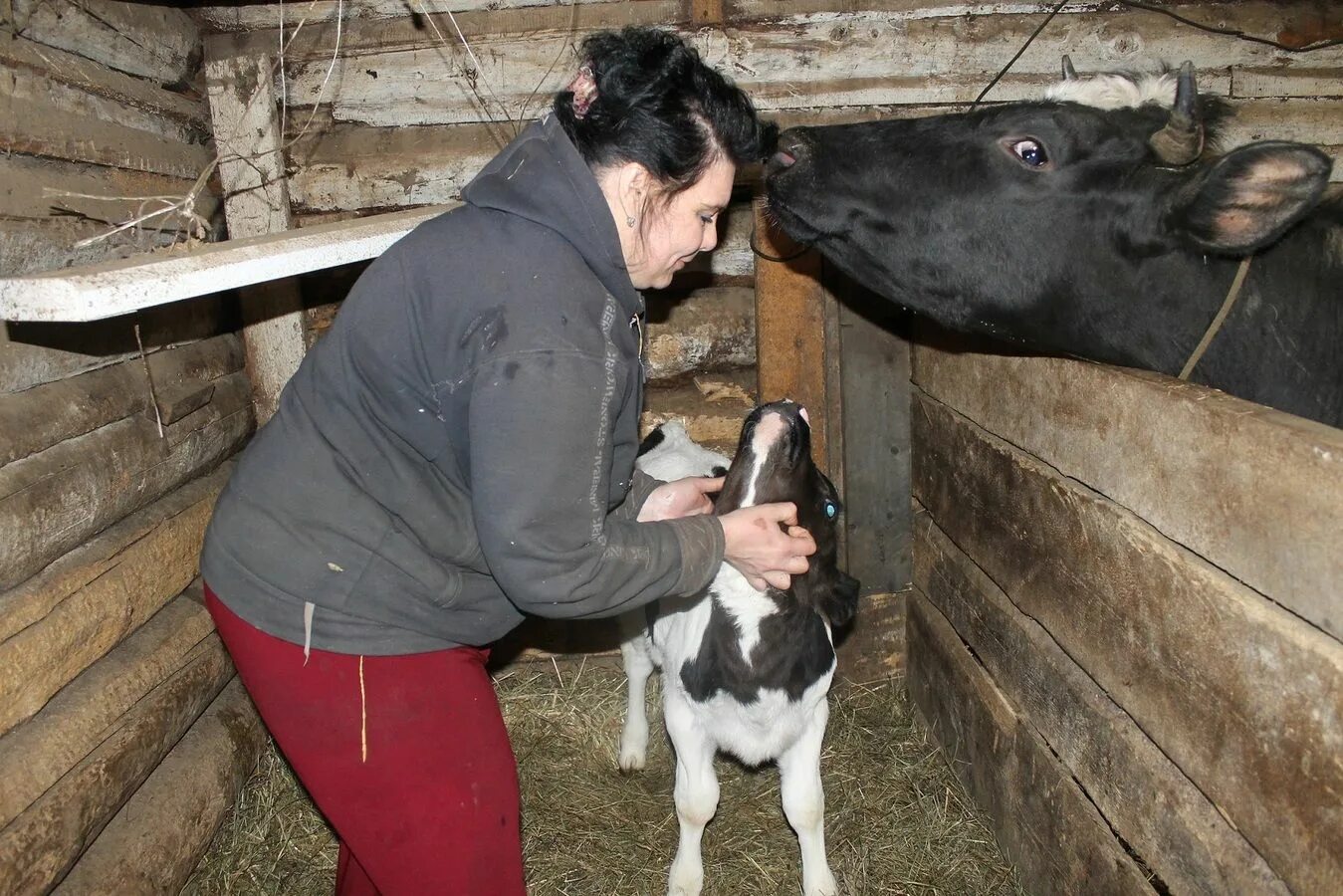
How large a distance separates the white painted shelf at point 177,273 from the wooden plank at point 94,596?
80 centimetres

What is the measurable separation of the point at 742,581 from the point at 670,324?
5.14 feet

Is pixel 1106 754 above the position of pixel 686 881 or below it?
above

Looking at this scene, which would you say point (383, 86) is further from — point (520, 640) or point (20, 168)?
point (520, 640)

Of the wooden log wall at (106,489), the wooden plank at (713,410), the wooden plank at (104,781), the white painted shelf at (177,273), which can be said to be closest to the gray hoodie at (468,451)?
the white painted shelf at (177,273)

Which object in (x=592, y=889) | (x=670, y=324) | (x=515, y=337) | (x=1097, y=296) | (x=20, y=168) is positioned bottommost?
(x=592, y=889)

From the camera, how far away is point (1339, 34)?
4.25 meters

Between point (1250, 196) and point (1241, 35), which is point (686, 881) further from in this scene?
point (1241, 35)

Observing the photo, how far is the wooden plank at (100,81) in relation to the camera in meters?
3.07

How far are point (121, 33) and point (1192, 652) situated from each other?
158 inches

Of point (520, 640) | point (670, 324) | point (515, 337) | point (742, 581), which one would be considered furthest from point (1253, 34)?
point (520, 640)

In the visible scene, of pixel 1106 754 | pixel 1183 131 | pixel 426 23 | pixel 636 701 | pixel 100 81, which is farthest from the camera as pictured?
pixel 636 701

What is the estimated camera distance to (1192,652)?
2455 mm

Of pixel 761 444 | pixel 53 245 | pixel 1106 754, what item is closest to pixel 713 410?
pixel 761 444

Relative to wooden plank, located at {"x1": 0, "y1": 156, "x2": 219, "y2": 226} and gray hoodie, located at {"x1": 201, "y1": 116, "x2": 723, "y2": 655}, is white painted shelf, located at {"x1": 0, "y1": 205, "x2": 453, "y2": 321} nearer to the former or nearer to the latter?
wooden plank, located at {"x1": 0, "y1": 156, "x2": 219, "y2": 226}
